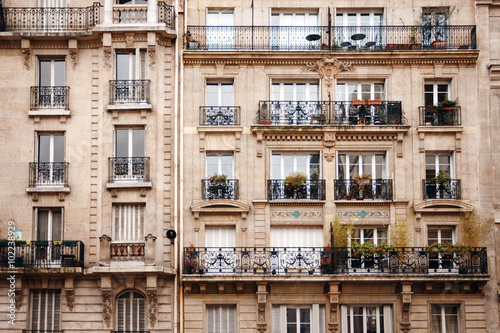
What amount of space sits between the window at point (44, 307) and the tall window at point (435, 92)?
15084mm

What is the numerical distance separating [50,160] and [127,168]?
114 inches

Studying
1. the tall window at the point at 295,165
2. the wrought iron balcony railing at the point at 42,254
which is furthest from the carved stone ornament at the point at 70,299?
the tall window at the point at 295,165

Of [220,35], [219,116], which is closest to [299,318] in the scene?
[219,116]

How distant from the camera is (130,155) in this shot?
26.1m

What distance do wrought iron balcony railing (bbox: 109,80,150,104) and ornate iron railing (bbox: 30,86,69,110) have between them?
1.72 m

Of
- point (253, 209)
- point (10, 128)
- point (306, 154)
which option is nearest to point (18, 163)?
point (10, 128)

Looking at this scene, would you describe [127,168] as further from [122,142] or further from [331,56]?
[331,56]

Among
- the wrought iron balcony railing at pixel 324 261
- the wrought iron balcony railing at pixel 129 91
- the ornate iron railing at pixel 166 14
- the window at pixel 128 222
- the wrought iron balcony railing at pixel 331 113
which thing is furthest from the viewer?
the ornate iron railing at pixel 166 14

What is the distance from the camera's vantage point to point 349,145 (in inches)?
1032

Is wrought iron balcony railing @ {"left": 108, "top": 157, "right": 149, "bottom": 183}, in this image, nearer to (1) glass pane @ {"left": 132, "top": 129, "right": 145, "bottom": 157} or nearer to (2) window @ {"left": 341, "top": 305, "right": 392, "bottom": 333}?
A: (1) glass pane @ {"left": 132, "top": 129, "right": 145, "bottom": 157}

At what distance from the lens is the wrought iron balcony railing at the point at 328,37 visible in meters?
26.8

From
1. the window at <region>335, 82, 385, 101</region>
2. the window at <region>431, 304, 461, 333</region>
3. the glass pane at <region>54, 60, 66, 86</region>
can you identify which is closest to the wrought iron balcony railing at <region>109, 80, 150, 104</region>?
the glass pane at <region>54, 60, 66, 86</region>

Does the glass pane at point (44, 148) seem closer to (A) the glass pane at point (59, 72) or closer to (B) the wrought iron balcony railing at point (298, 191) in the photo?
(A) the glass pane at point (59, 72)

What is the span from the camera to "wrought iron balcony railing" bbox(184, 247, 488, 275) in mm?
25125
